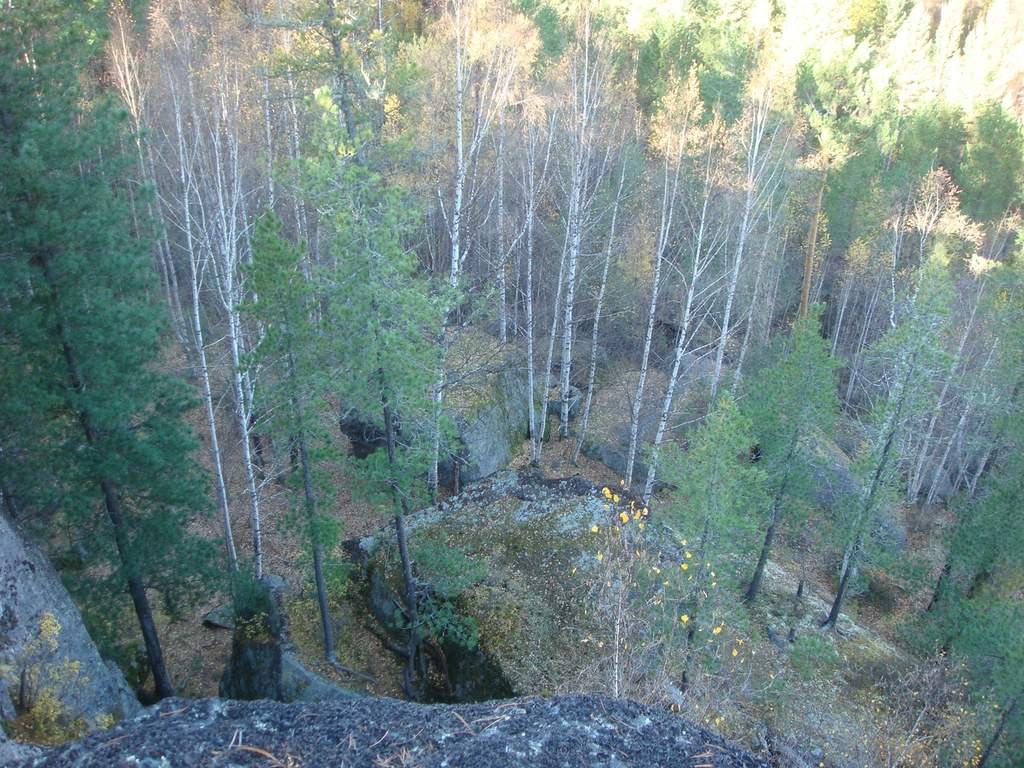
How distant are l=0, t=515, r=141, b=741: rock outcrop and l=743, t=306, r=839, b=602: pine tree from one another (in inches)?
448

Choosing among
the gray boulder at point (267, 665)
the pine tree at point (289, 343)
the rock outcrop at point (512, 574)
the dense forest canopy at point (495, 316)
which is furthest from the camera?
the gray boulder at point (267, 665)

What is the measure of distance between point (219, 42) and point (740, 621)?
15.6 m

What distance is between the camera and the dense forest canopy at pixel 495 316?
24.7 ft

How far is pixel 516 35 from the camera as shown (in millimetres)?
13586

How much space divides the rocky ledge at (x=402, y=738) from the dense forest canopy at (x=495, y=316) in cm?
154

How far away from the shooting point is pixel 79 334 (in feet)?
25.6

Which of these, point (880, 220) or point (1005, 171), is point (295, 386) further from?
point (1005, 171)

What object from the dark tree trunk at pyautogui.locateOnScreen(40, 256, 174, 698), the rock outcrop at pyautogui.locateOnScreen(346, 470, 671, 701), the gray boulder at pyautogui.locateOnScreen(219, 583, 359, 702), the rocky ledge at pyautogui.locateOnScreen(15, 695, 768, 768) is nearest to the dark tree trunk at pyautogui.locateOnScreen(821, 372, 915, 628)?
the rock outcrop at pyautogui.locateOnScreen(346, 470, 671, 701)

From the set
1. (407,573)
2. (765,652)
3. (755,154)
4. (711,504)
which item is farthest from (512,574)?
(755,154)

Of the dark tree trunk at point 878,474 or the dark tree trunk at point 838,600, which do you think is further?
the dark tree trunk at point 838,600

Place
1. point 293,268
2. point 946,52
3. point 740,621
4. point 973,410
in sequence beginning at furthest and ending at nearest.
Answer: point 946,52, point 973,410, point 740,621, point 293,268

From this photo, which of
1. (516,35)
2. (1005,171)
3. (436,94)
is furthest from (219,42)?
(1005,171)

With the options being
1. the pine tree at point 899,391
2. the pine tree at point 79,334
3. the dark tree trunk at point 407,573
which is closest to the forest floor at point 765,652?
the dark tree trunk at point 407,573

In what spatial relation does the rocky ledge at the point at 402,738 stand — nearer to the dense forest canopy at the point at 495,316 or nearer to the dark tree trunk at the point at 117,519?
the dense forest canopy at the point at 495,316
